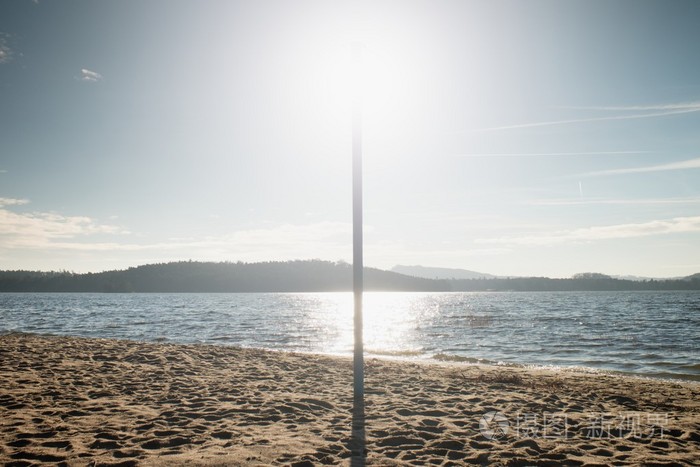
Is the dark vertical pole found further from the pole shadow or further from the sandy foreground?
the sandy foreground

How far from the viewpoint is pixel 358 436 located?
767 centimetres

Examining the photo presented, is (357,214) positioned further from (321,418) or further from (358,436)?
(358,436)

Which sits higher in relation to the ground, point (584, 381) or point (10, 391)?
point (10, 391)

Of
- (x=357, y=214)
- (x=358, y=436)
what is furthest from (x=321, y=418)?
(x=357, y=214)

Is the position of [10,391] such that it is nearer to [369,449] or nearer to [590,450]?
[369,449]

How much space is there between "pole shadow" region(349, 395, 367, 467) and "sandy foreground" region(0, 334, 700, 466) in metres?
0.04

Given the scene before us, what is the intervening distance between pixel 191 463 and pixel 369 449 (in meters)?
2.75

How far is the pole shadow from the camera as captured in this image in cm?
656

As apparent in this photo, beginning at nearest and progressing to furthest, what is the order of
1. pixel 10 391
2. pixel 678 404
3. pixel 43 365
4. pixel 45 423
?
pixel 45 423
pixel 10 391
pixel 678 404
pixel 43 365

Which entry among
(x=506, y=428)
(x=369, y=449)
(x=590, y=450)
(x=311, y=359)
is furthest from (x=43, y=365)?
(x=590, y=450)

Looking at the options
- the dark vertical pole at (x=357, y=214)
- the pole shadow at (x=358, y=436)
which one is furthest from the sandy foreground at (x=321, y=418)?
the dark vertical pole at (x=357, y=214)

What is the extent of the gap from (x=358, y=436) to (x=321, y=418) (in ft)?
4.67

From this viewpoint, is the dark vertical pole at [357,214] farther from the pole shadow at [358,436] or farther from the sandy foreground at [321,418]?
the sandy foreground at [321,418]

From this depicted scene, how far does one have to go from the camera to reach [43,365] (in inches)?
556
